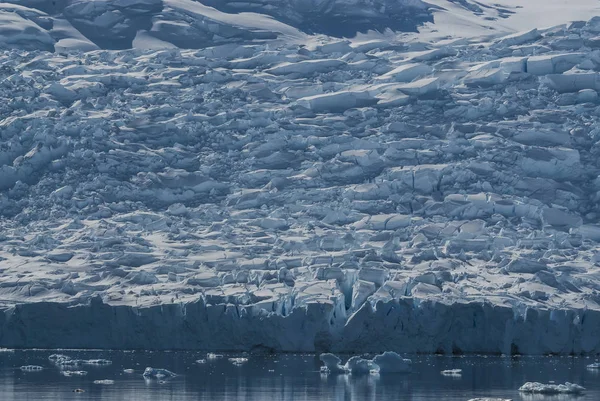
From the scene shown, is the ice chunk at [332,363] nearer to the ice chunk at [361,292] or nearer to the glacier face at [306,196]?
the glacier face at [306,196]

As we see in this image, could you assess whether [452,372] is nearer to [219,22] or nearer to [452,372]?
[452,372]

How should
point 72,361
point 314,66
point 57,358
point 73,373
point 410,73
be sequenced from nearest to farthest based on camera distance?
point 73,373 < point 72,361 < point 57,358 < point 410,73 < point 314,66

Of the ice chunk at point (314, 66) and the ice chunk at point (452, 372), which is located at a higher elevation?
the ice chunk at point (314, 66)

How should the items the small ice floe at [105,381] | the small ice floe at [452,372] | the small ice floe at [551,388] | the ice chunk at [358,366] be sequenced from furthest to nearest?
1. the ice chunk at [358,366]
2. the small ice floe at [452,372]
3. the small ice floe at [105,381]
4. the small ice floe at [551,388]

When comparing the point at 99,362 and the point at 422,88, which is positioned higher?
the point at 422,88

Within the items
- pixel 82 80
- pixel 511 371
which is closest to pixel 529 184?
pixel 511 371

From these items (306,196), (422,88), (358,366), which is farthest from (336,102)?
(358,366)

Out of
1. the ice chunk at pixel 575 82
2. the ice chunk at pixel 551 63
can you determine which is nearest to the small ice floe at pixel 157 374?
the ice chunk at pixel 575 82
